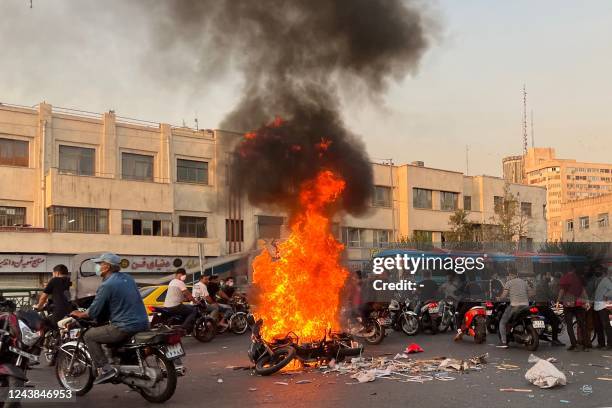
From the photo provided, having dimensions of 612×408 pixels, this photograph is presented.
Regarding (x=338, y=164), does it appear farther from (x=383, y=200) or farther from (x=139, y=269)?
(x=383, y=200)

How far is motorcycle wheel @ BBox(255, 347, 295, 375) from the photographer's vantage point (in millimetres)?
9312

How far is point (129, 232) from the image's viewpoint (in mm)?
36125


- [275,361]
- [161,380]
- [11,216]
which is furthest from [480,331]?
[11,216]

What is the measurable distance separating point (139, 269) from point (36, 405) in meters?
29.3

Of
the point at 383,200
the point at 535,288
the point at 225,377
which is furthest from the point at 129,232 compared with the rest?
the point at 225,377

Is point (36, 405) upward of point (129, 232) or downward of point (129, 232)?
downward

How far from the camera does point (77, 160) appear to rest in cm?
3531

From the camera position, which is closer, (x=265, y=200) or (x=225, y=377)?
(x=225, y=377)

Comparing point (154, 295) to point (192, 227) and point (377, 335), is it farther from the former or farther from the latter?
point (192, 227)

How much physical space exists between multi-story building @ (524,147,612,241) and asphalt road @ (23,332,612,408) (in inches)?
5646

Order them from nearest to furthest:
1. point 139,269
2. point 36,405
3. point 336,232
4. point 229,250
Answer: point 36,405 → point 336,232 → point 139,269 → point 229,250

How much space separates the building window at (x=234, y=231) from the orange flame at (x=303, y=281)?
28.7 meters

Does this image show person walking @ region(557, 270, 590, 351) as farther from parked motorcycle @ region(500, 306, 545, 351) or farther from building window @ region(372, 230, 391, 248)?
building window @ region(372, 230, 391, 248)

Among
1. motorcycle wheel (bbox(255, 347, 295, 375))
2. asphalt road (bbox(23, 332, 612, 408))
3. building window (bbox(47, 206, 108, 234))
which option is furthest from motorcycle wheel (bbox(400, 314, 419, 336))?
building window (bbox(47, 206, 108, 234))
